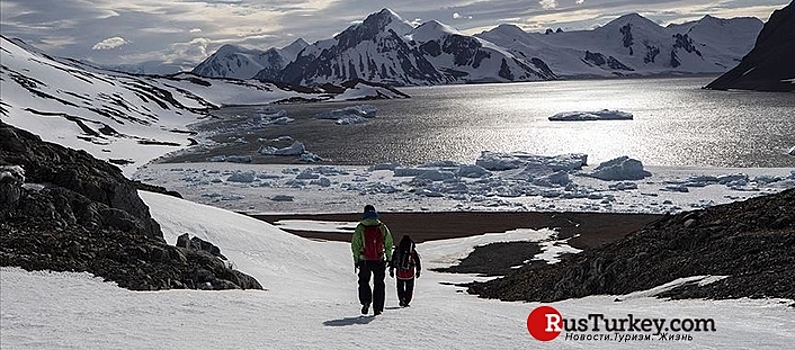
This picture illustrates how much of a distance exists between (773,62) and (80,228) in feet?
653

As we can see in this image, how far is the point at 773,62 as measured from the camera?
18262 centimetres

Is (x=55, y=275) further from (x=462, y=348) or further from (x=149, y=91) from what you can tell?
(x=149, y=91)

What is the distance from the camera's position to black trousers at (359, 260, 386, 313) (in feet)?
38.4

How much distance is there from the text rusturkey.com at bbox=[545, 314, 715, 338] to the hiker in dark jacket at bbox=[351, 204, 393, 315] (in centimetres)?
285

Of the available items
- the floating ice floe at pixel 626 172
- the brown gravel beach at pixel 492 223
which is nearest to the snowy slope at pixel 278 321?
the brown gravel beach at pixel 492 223

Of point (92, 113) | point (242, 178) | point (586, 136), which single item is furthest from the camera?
point (92, 113)

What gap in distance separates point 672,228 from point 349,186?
125 feet

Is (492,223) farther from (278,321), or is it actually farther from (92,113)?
(92,113)

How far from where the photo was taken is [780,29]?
193 meters

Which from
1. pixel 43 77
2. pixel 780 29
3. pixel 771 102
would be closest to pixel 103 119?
pixel 43 77

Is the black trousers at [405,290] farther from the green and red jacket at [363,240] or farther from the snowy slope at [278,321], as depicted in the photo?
A: the green and red jacket at [363,240]

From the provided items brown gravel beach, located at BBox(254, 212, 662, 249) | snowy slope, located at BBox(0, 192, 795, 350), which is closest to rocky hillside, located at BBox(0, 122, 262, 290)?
snowy slope, located at BBox(0, 192, 795, 350)

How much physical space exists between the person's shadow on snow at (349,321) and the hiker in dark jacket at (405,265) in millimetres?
1456

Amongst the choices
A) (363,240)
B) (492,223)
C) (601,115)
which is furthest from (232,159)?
(363,240)
